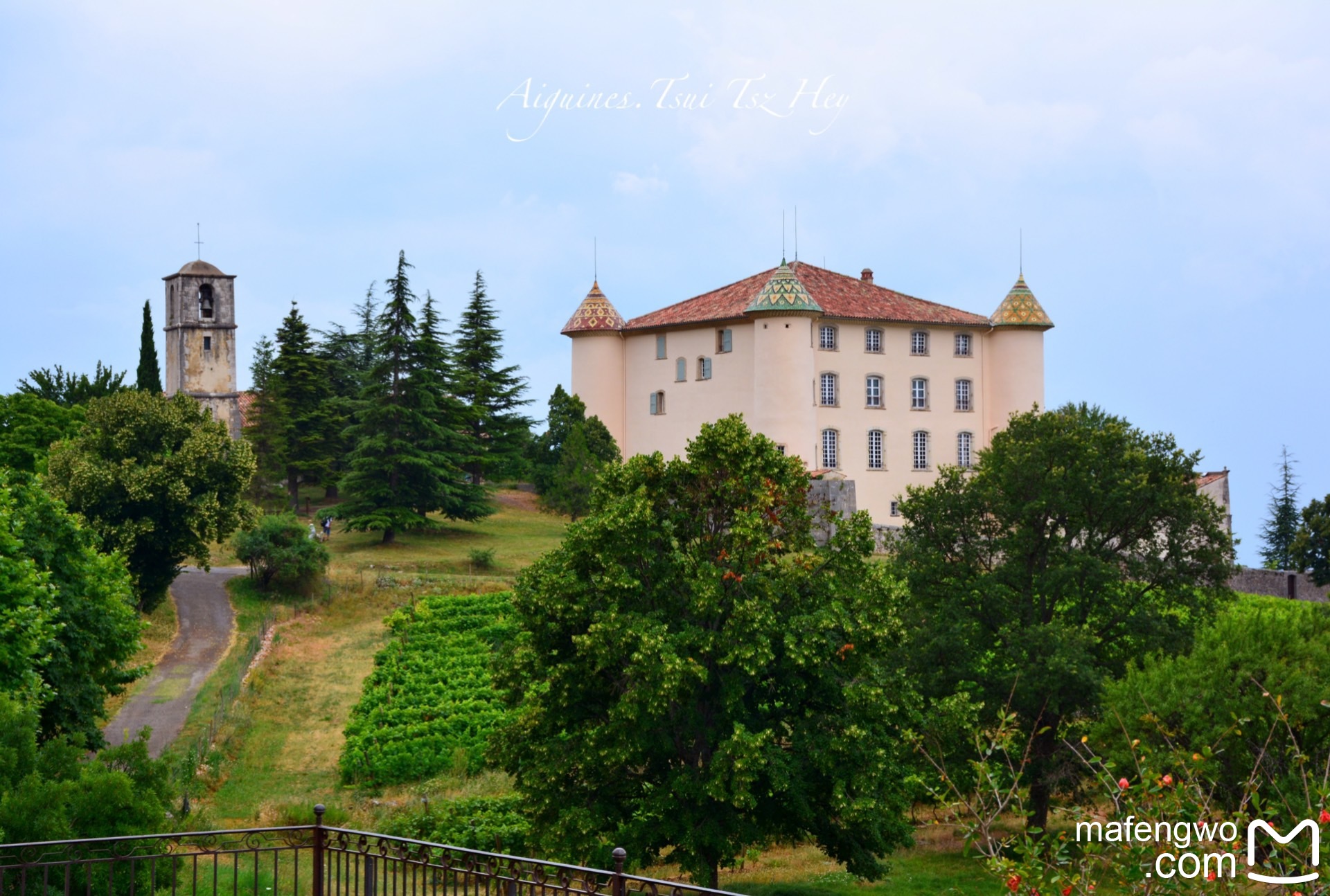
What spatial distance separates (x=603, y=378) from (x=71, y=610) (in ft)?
130

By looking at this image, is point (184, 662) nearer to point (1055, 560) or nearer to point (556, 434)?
point (1055, 560)

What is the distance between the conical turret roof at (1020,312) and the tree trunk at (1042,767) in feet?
123

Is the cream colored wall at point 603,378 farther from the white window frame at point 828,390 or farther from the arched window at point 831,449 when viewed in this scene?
the white window frame at point 828,390

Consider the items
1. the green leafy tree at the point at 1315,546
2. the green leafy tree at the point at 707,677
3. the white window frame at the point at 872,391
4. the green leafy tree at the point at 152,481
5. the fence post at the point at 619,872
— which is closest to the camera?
the fence post at the point at 619,872

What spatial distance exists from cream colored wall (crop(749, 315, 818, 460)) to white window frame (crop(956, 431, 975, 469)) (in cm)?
772

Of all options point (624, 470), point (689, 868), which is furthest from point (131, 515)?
point (689, 868)

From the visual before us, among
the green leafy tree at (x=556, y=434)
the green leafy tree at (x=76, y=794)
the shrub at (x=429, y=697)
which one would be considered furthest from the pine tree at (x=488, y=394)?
the green leafy tree at (x=76, y=794)

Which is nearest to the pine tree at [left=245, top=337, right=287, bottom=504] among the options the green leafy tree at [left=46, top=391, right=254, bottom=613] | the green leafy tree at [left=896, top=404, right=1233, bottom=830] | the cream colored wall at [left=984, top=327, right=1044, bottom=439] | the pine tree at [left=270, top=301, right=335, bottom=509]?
the pine tree at [left=270, top=301, right=335, bottom=509]

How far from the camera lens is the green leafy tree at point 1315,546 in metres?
52.7

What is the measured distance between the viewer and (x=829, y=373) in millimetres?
58969

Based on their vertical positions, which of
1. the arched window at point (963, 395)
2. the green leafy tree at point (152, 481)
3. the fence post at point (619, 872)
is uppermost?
the arched window at point (963, 395)

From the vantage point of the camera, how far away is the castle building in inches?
2253

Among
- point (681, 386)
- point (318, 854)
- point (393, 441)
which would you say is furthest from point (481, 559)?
point (318, 854)

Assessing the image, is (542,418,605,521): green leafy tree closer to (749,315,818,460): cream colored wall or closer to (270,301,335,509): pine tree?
(749,315,818,460): cream colored wall
